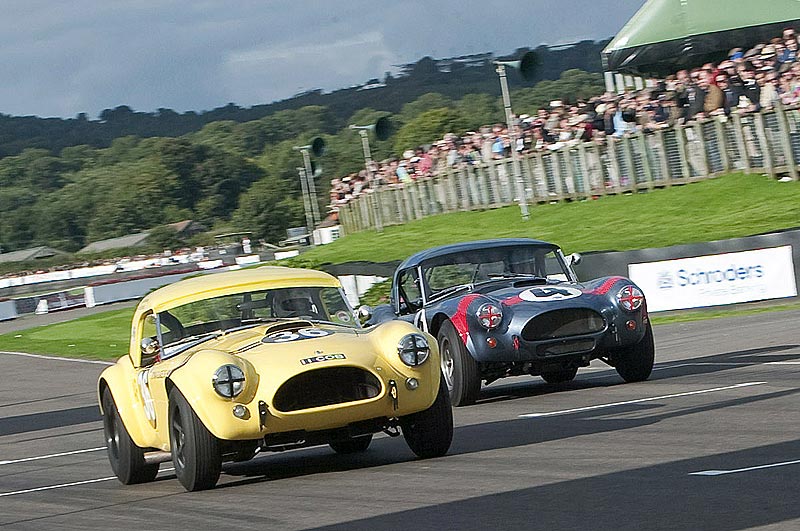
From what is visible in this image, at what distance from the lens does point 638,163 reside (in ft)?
94.1

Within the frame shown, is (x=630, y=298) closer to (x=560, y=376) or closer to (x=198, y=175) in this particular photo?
(x=560, y=376)

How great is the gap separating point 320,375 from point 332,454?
1.90 m

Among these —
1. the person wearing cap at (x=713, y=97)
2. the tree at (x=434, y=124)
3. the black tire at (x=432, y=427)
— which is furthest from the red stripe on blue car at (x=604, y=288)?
the tree at (x=434, y=124)

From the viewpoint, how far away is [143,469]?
8.86 m

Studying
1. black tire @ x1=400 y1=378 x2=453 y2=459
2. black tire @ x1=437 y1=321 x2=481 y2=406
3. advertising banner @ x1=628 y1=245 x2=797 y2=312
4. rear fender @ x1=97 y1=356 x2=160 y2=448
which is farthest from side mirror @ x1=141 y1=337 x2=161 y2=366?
advertising banner @ x1=628 y1=245 x2=797 y2=312

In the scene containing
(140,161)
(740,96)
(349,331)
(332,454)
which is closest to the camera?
(349,331)

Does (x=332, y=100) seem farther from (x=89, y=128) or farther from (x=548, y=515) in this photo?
(x=548, y=515)

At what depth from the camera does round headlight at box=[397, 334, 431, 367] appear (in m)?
7.83

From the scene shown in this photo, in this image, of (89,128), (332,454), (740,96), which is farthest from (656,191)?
(89,128)

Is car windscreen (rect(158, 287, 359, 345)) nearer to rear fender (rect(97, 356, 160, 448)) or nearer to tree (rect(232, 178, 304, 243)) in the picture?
rear fender (rect(97, 356, 160, 448))

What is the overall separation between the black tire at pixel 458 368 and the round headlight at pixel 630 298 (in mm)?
1334

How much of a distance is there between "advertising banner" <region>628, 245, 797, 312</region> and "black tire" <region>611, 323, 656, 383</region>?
792cm

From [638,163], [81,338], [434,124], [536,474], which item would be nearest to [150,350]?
[536,474]

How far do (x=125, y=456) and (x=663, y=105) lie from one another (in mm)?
20176
